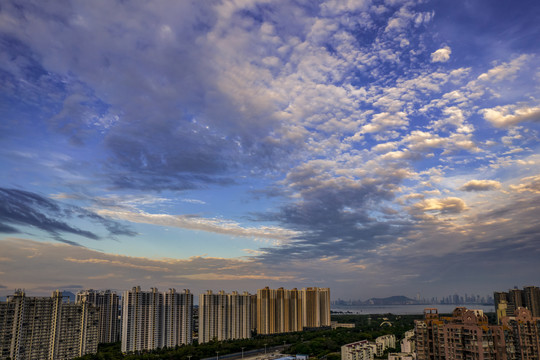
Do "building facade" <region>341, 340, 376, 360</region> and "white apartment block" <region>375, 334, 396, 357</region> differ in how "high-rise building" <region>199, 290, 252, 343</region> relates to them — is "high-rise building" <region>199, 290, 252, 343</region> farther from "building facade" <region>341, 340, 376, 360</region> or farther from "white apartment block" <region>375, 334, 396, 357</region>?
"building facade" <region>341, 340, 376, 360</region>

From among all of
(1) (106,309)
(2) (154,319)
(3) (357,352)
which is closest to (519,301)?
(3) (357,352)

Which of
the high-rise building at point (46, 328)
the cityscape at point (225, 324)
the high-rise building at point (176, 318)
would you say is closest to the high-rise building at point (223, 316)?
the cityscape at point (225, 324)

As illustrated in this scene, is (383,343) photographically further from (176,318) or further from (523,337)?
(176,318)

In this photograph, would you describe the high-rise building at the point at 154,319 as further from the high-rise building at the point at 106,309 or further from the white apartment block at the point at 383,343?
the white apartment block at the point at 383,343

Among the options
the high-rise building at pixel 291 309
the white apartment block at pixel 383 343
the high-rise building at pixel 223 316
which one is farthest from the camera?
the high-rise building at pixel 291 309

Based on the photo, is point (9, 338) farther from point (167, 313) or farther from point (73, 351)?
point (167, 313)

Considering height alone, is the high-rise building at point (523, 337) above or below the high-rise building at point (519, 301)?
above
